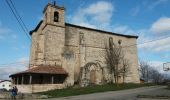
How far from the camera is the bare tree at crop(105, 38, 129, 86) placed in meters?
45.9

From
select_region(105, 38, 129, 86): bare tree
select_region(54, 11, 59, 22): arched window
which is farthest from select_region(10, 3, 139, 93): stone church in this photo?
select_region(105, 38, 129, 86): bare tree

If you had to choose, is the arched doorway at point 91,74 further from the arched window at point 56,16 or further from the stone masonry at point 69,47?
the arched window at point 56,16

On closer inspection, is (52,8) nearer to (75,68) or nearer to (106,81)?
(75,68)

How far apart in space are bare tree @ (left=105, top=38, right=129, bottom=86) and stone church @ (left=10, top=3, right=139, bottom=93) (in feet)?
2.87

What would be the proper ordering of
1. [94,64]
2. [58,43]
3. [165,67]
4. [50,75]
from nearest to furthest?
1. [165,67]
2. [50,75]
3. [58,43]
4. [94,64]

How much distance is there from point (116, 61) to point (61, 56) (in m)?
11.6

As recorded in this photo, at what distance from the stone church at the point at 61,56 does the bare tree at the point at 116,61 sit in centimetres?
87

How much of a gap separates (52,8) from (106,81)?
53.4 feet

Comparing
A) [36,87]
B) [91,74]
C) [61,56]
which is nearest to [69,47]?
[61,56]

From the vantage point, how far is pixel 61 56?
40.1m

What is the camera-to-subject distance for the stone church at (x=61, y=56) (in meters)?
36.7

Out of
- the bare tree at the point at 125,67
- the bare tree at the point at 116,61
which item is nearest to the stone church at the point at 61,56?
the bare tree at the point at 116,61

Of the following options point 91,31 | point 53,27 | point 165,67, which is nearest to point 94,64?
point 91,31

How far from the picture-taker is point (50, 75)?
36.8 m
